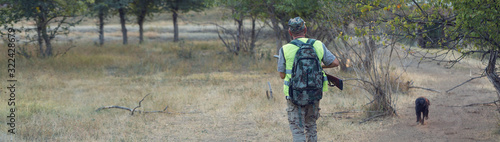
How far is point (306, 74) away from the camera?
392 cm

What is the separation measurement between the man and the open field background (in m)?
1.57

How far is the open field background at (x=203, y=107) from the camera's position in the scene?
19.8ft

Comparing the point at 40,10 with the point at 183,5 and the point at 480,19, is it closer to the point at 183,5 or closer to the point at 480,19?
the point at 183,5

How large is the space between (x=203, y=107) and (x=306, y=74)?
14.5 feet

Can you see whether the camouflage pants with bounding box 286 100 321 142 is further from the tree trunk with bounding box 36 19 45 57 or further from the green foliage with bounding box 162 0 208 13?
the green foliage with bounding box 162 0 208 13

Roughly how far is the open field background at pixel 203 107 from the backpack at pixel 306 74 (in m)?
1.91

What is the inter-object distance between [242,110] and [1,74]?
7584mm

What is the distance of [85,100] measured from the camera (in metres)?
8.80

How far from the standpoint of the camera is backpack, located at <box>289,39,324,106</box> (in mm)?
3922

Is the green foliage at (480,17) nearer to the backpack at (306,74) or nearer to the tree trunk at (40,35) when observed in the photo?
the backpack at (306,74)

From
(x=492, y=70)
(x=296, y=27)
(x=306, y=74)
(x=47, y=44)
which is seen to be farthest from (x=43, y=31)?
(x=492, y=70)

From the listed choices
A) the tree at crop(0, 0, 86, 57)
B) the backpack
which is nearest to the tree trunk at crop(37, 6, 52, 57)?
the tree at crop(0, 0, 86, 57)

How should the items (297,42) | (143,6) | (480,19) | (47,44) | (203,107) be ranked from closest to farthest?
1. (297,42)
2. (480,19)
3. (203,107)
4. (47,44)
5. (143,6)

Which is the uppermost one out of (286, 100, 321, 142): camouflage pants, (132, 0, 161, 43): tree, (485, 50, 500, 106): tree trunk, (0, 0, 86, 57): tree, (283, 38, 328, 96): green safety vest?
(132, 0, 161, 43): tree
